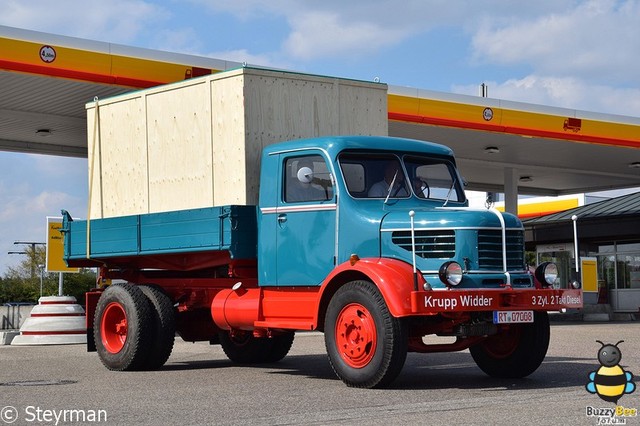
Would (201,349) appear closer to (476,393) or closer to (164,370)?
(164,370)

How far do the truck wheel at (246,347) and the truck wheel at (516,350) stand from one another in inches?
137

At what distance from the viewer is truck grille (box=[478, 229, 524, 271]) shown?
417 inches

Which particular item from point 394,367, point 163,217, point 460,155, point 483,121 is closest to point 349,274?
point 394,367

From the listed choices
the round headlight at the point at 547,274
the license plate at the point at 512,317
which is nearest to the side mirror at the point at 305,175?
the license plate at the point at 512,317

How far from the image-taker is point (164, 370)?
1351cm

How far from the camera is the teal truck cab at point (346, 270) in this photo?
411 inches

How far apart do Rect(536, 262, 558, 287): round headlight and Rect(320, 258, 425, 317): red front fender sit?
64.2 inches

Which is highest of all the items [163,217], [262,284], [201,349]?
[163,217]

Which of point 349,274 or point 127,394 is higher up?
point 349,274

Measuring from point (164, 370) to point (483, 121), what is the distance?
53.9 ft

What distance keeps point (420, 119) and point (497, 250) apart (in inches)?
622

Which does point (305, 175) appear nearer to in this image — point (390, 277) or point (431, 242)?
point (431, 242)

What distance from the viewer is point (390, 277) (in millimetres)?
10266

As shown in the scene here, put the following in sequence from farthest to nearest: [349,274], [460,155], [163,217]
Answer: [460,155], [163,217], [349,274]
